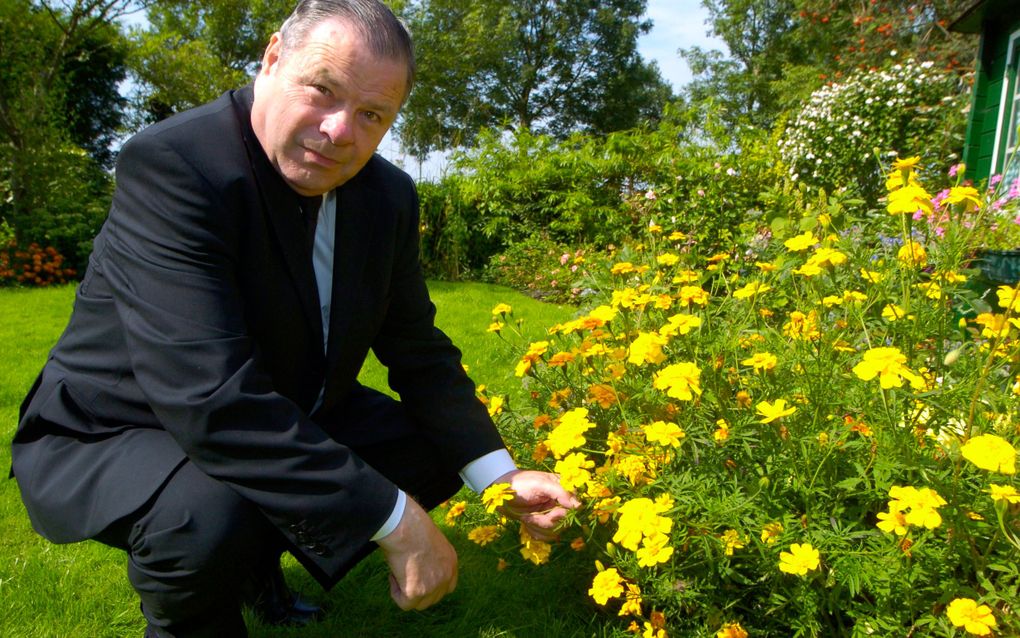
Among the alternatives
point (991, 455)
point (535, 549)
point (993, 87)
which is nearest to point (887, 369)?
point (991, 455)

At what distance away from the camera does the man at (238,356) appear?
4.37 feet

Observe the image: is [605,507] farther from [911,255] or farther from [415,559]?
[911,255]

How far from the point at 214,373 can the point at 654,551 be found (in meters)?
0.83

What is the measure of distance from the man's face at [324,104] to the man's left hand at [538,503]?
0.75 metres

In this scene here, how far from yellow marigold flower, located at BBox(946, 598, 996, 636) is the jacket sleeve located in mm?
957

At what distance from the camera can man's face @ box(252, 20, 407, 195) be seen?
4.56ft

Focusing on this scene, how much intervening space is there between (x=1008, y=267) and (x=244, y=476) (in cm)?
278

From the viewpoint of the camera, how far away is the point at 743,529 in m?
1.41

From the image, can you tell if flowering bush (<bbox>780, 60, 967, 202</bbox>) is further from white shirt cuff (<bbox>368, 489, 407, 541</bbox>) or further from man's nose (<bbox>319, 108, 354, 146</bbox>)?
white shirt cuff (<bbox>368, 489, 407, 541</bbox>)

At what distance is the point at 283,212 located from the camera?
4.99ft

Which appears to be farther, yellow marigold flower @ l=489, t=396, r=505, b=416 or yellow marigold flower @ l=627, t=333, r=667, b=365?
yellow marigold flower @ l=489, t=396, r=505, b=416

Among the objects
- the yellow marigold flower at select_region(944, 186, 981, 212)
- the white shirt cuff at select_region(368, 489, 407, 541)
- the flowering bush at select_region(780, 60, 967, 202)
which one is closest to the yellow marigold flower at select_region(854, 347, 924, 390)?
the yellow marigold flower at select_region(944, 186, 981, 212)

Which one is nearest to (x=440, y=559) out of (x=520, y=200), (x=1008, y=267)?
(x=1008, y=267)

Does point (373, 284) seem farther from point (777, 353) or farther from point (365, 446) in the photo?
point (777, 353)
